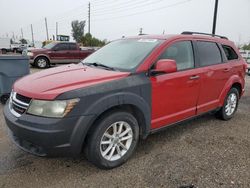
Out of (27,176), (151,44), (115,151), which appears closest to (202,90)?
(151,44)

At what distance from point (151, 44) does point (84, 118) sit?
1.62 meters

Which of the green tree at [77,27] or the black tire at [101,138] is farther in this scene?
the green tree at [77,27]

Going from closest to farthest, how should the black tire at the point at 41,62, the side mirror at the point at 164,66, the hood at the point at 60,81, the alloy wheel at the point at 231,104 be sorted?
1. the hood at the point at 60,81
2. the side mirror at the point at 164,66
3. the alloy wheel at the point at 231,104
4. the black tire at the point at 41,62

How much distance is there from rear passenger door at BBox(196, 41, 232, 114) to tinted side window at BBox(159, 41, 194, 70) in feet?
0.68

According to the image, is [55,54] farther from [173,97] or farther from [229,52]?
[173,97]

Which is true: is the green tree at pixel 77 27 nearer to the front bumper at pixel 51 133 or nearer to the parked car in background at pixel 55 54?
the parked car in background at pixel 55 54

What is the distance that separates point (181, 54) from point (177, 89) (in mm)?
602

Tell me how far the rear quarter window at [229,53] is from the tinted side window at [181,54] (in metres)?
1.25

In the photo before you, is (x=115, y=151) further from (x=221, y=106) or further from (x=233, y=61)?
(x=233, y=61)

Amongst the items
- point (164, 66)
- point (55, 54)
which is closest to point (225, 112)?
point (164, 66)

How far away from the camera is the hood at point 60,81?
109 inches

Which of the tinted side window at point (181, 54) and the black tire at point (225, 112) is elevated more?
the tinted side window at point (181, 54)

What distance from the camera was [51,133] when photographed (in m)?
2.65

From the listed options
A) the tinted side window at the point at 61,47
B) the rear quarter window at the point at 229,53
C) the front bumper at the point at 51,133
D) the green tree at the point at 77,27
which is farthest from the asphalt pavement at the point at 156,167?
the green tree at the point at 77,27
